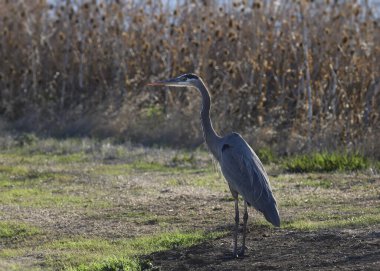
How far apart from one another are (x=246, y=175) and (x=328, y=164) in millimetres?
4538

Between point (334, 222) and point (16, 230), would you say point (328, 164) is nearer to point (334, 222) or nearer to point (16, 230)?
point (334, 222)

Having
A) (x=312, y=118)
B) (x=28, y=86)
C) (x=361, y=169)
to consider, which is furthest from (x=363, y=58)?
(x=28, y=86)

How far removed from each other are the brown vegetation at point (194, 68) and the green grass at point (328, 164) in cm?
87

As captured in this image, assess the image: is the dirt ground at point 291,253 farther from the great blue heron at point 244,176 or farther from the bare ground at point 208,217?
the great blue heron at point 244,176

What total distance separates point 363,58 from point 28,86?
6.22 meters

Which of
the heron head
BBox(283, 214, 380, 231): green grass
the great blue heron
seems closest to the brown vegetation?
BBox(283, 214, 380, 231): green grass

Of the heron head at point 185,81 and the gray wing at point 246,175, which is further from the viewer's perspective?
the heron head at point 185,81

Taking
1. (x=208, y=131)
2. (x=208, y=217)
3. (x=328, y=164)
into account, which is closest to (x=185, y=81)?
(x=208, y=131)

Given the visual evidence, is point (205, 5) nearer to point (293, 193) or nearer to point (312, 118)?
point (312, 118)

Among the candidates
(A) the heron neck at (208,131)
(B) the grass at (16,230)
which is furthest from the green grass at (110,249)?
(A) the heron neck at (208,131)

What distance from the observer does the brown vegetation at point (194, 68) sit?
15.1 m

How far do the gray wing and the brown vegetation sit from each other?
5.42m

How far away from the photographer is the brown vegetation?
15094 mm

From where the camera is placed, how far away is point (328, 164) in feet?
42.3
